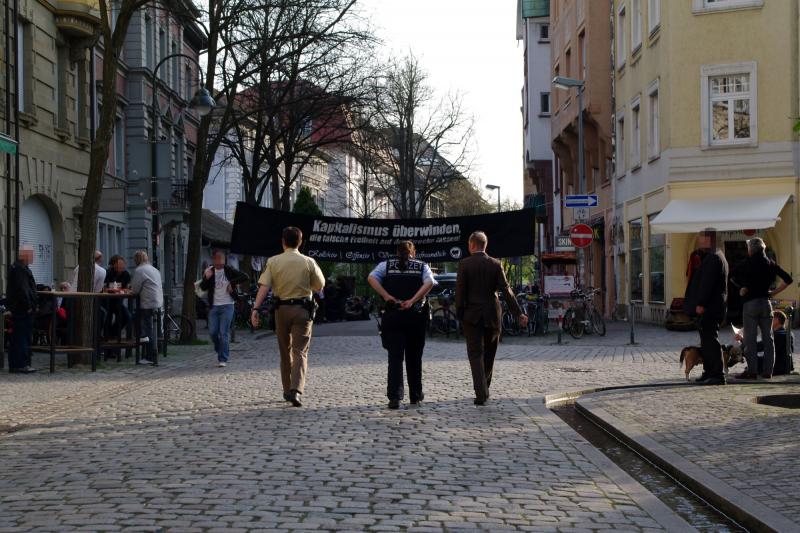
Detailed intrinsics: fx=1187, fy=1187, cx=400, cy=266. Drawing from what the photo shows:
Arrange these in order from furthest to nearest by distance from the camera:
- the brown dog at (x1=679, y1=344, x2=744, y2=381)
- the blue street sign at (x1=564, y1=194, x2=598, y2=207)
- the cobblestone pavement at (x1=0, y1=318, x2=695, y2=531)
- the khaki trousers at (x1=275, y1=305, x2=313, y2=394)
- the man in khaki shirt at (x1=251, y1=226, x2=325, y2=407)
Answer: the blue street sign at (x1=564, y1=194, x2=598, y2=207), the brown dog at (x1=679, y1=344, x2=744, y2=381), the man in khaki shirt at (x1=251, y1=226, x2=325, y2=407), the khaki trousers at (x1=275, y1=305, x2=313, y2=394), the cobblestone pavement at (x1=0, y1=318, x2=695, y2=531)

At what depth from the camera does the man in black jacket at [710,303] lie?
1411cm

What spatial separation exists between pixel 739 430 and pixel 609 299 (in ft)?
107

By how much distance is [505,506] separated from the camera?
6.80m

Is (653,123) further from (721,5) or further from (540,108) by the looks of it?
(540,108)

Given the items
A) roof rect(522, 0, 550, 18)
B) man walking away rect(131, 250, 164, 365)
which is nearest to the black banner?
man walking away rect(131, 250, 164, 365)

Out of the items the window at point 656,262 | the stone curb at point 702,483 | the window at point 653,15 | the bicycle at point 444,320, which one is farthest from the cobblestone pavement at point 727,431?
the window at point 653,15

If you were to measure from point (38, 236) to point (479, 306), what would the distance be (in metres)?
19.5

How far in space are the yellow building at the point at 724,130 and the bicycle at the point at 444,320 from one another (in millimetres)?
6411

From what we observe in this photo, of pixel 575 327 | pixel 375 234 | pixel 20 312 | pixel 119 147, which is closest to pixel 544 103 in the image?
pixel 119 147

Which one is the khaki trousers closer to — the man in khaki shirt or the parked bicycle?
the man in khaki shirt

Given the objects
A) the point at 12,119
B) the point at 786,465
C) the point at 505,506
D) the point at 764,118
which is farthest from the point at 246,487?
the point at 764,118

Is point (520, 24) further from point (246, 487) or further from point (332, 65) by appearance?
point (246, 487)

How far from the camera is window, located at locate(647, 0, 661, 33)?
33.3 metres

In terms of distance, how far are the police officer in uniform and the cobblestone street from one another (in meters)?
0.47
